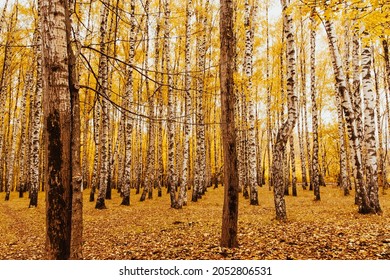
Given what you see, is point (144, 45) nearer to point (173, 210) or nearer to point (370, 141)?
point (173, 210)

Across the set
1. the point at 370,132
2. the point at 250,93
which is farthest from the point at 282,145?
the point at 250,93

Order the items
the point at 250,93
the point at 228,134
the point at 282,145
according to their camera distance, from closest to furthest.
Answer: the point at 228,134 → the point at 282,145 → the point at 250,93

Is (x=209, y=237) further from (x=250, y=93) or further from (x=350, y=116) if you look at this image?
(x=250, y=93)

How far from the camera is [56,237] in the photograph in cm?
347

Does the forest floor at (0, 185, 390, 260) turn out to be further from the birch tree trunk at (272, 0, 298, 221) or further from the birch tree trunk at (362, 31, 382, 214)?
the birch tree trunk at (362, 31, 382, 214)

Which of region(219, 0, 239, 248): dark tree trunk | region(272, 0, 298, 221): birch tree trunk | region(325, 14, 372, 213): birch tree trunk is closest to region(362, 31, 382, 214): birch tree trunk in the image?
region(325, 14, 372, 213): birch tree trunk

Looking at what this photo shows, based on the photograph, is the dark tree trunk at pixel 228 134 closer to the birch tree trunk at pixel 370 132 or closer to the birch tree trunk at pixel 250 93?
the birch tree trunk at pixel 370 132

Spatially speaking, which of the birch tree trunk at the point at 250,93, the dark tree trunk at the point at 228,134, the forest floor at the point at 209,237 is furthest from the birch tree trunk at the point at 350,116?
the dark tree trunk at the point at 228,134

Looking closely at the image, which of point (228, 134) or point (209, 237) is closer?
point (228, 134)

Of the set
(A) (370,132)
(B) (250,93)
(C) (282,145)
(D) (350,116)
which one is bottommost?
(C) (282,145)

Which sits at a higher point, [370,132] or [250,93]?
[250,93]

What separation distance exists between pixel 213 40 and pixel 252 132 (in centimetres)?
1011

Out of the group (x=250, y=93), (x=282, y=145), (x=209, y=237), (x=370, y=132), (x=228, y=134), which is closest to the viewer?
(x=228, y=134)
